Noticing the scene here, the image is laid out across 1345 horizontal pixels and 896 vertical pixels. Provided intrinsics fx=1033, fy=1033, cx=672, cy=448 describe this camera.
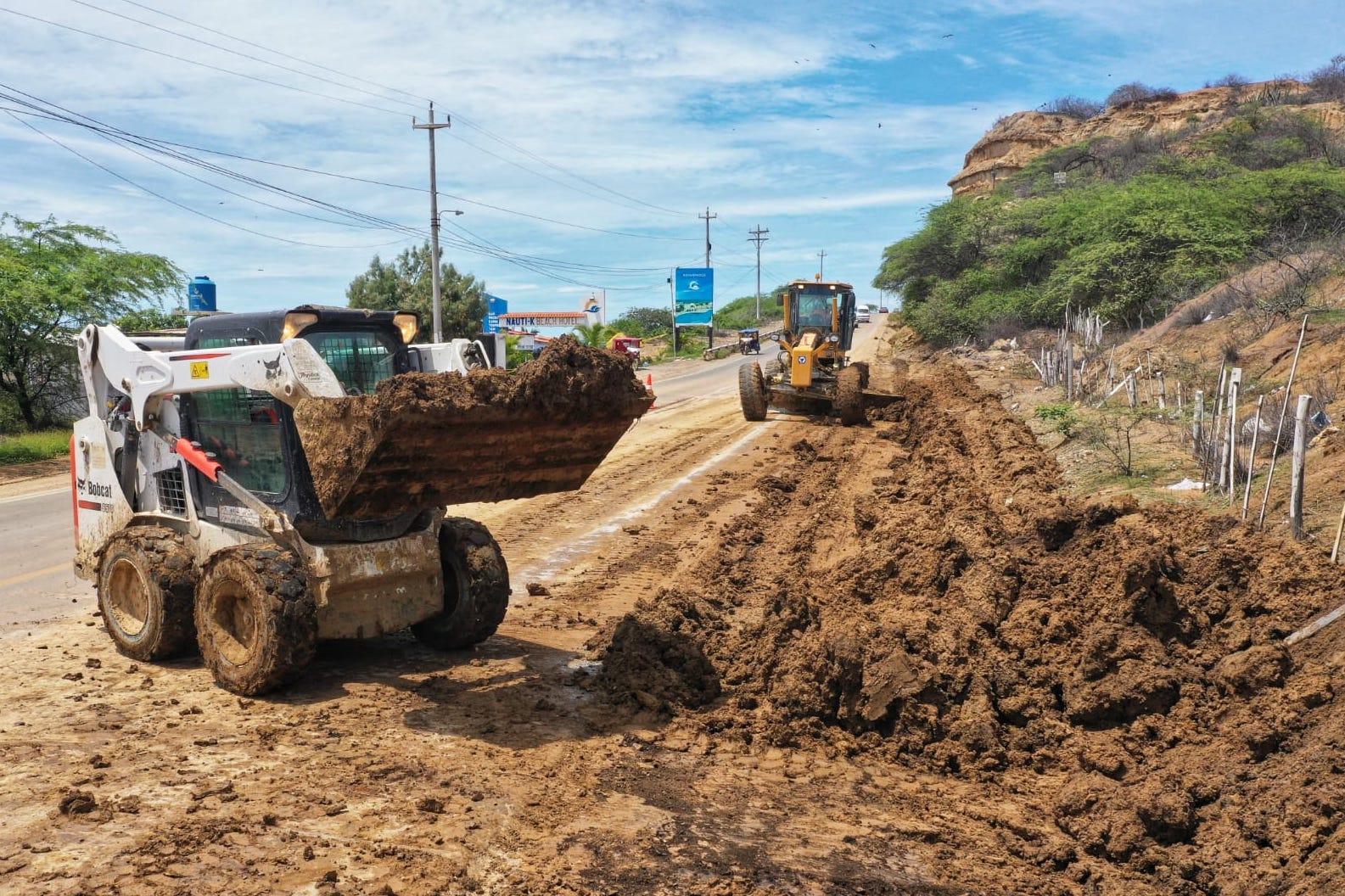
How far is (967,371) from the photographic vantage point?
29516 millimetres

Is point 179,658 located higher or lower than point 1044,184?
lower

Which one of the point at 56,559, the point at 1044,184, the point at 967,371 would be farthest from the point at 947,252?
the point at 56,559

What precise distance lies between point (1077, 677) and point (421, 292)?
4814cm

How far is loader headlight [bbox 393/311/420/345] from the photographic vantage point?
23.2 ft

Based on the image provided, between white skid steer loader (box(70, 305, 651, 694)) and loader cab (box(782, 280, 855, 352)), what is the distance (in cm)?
1614

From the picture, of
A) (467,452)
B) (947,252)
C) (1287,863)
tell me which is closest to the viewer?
(1287,863)

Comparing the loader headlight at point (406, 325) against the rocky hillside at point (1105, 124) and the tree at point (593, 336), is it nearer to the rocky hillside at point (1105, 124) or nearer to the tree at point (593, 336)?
the tree at point (593, 336)

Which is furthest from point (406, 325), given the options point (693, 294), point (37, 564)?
point (693, 294)

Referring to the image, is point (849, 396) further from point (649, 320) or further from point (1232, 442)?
point (649, 320)

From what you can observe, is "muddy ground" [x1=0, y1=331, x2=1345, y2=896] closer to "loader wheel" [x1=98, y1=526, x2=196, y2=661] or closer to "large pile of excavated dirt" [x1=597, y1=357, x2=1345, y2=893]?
"large pile of excavated dirt" [x1=597, y1=357, x2=1345, y2=893]

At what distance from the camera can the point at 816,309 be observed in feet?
74.9

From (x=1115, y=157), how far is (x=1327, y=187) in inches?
987

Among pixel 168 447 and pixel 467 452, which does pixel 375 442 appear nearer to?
pixel 467 452

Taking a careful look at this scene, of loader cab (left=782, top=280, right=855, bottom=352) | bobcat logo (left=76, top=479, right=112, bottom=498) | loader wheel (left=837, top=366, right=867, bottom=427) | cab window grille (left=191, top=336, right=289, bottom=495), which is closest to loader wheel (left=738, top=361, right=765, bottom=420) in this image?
loader cab (left=782, top=280, right=855, bottom=352)
